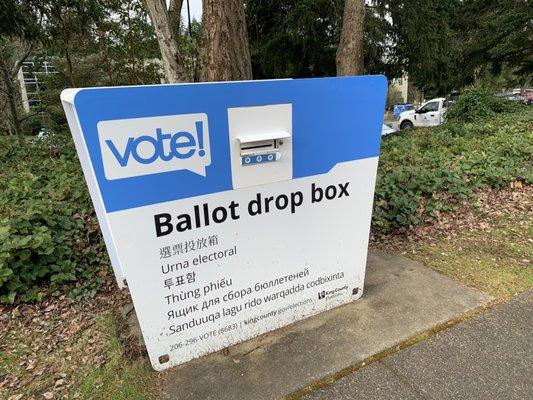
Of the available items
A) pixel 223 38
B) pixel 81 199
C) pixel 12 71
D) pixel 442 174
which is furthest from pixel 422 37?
pixel 12 71

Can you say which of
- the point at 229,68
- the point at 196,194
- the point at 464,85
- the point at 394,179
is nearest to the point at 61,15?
the point at 229,68

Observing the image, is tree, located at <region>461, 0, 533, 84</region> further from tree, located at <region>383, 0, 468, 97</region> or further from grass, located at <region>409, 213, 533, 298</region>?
grass, located at <region>409, 213, 533, 298</region>

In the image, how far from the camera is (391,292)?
2.91m

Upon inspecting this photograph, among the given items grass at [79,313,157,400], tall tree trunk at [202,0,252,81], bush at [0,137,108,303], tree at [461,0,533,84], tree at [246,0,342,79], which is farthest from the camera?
tree at [461,0,533,84]

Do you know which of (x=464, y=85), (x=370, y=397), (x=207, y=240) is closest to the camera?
(x=370, y=397)

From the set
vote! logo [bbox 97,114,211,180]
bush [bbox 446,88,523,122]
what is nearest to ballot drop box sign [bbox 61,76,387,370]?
vote! logo [bbox 97,114,211,180]

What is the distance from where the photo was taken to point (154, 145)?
6.01 feet

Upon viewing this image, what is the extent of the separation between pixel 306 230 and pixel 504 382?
4.31 ft

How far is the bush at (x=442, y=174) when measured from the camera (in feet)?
13.5

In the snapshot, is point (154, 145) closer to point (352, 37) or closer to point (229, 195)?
point (229, 195)

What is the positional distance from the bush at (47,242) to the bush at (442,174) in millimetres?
2713

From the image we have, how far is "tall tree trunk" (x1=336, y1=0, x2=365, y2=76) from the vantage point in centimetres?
837

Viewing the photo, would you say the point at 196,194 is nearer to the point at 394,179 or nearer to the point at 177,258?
the point at 177,258

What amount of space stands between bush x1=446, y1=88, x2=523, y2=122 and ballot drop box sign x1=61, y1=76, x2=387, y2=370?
12.5 meters
